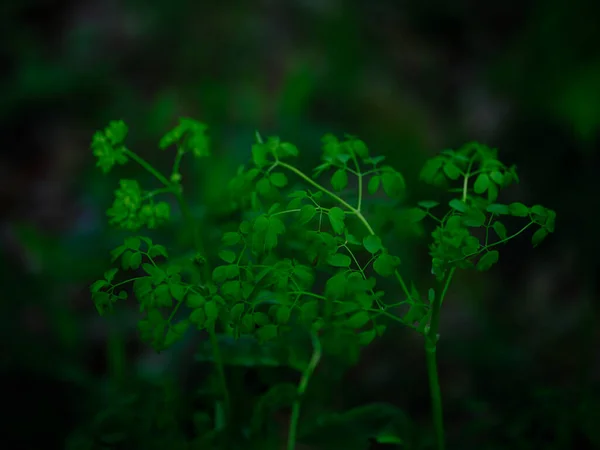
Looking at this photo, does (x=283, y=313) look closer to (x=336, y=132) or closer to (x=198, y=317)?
(x=198, y=317)

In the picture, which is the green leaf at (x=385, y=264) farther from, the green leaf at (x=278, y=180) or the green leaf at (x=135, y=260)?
the green leaf at (x=135, y=260)

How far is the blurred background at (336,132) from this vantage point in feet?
5.48

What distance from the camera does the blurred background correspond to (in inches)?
65.8

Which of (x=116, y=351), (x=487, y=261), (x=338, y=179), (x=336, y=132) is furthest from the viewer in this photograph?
(x=336, y=132)

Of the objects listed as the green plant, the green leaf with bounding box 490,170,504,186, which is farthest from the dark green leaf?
the green leaf with bounding box 490,170,504,186

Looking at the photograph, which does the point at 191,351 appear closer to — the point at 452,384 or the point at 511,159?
the point at 452,384

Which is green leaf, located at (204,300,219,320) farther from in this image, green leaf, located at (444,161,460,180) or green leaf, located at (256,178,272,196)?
green leaf, located at (444,161,460,180)

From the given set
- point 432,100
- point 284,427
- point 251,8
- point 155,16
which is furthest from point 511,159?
point 155,16

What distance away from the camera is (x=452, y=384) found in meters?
2.37

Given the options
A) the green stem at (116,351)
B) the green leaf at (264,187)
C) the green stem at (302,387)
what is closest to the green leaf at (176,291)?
the green leaf at (264,187)

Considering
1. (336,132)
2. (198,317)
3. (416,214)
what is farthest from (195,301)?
(336,132)

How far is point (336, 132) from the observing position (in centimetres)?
270

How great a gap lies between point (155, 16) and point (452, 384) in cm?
253

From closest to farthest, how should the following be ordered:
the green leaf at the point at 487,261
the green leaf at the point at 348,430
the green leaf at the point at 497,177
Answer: the green leaf at the point at 487,261
the green leaf at the point at 497,177
the green leaf at the point at 348,430
